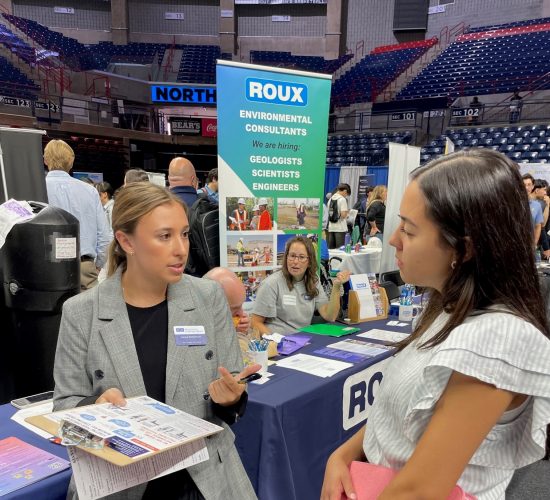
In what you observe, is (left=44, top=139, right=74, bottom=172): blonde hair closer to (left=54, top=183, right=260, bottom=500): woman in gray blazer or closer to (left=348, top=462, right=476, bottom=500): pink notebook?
(left=54, top=183, right=260, bottom=500): woman in gray blazer

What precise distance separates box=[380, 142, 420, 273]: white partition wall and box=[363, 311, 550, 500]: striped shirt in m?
3.09

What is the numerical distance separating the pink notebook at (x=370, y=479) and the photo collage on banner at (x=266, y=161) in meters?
2.25

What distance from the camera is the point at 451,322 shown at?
82 centimetres

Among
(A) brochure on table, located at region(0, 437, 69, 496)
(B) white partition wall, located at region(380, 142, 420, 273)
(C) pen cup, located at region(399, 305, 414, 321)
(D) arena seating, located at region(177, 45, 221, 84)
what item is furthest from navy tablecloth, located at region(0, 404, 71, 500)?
(D) arena seating, located at region(177, 45, 221, 84)

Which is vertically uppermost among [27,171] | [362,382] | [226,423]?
[27,171]

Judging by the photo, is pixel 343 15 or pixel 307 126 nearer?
pixel 307 126

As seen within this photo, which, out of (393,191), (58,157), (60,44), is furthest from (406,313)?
(60,44)

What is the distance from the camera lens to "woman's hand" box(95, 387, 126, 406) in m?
1.13

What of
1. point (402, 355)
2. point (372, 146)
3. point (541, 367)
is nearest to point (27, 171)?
point (402, 355)

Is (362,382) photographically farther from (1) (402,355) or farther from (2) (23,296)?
(2) (23,296)

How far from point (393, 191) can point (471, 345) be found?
134 inches

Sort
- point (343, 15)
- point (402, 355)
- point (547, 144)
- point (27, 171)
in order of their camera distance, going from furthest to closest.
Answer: point (343, 15), point (547, 144), point (27, 171), point (402, 355)

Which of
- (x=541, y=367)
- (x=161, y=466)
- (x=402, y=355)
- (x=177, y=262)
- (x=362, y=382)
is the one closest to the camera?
(x=541, y=367)

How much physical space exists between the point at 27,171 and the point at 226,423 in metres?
1.97
